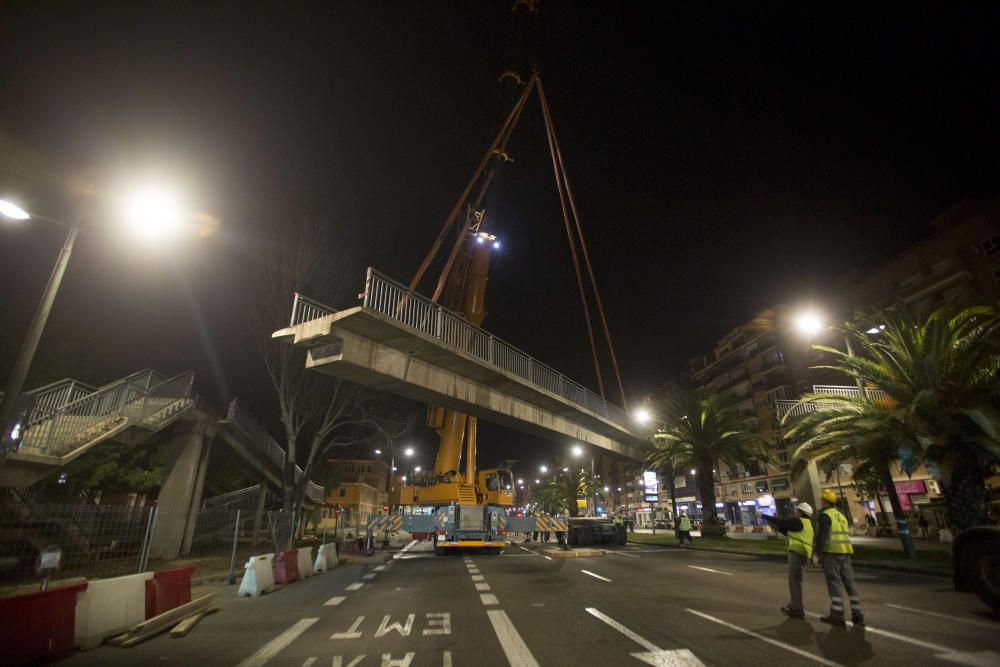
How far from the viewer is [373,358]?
11.1 m

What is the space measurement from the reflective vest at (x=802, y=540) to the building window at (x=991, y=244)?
112 feet

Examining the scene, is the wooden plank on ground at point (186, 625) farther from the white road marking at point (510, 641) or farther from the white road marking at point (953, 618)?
the white road marking at point (953, 618)

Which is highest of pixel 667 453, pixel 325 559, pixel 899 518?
pixel 667 453

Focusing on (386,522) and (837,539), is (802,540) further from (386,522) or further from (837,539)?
(386,522)

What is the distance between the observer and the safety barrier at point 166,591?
284 inches

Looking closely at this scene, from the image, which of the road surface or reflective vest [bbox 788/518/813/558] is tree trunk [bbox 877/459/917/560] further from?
reflective vest [bbox 788/518/813/558]

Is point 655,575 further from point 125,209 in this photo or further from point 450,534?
point 125,209

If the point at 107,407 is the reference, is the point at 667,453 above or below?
below

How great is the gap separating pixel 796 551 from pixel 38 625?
9819mm

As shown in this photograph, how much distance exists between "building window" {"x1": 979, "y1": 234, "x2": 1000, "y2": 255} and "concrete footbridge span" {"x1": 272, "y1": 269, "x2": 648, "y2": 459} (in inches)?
1172

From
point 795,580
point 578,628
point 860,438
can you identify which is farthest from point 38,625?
point 860,438

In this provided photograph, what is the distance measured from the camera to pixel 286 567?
11781mm

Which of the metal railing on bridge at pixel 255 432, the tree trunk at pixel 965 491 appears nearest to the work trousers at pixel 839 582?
the tree trunk at pixel 965 491

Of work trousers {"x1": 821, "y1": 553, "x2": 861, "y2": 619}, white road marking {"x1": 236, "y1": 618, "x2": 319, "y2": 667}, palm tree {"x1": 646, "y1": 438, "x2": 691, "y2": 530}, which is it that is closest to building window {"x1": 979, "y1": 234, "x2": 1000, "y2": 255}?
palm tree {"x1": 646, "y1": 438, "x2": 691, "y2": 530}
